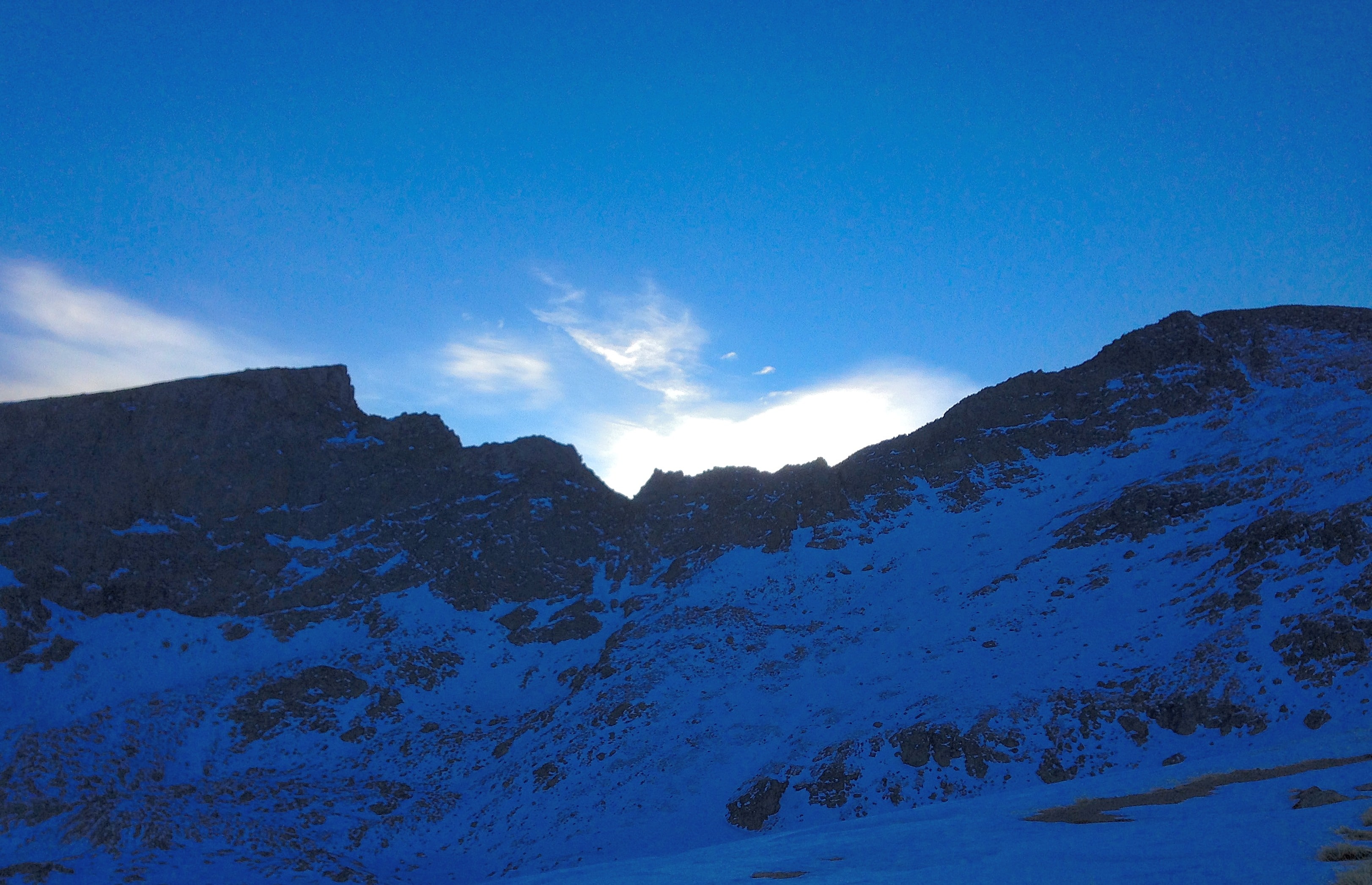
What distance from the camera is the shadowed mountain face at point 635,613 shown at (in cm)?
3797

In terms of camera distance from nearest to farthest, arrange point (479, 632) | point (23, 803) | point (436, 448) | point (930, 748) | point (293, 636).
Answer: point (930, 748)
point (23, 803)
point (293, 636)
point (479, 632)
point (436, 448)

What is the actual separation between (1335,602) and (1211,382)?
43260 mm

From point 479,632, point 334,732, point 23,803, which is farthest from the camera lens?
point 479,632

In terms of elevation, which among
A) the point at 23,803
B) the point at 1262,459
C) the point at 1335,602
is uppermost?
the point at 1262,459

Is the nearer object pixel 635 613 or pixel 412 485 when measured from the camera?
pixel 635 613

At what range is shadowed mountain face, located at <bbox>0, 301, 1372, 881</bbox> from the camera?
37969 mm

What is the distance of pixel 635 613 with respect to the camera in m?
68.4

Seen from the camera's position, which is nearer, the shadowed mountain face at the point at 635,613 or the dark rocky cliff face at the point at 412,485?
the shadowed mountain face at the point at 635,613

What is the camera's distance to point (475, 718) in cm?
5766

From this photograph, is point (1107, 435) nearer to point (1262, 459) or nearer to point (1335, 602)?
point (1262, 459)

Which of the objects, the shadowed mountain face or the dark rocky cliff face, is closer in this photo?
the shadowed mountain face

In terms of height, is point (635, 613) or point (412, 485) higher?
point (412, 485)

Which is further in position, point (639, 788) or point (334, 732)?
point (334, 732)

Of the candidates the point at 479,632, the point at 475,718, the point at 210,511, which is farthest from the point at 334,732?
the point at 210,511
